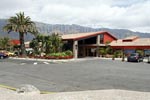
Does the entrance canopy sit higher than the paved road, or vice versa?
the entrance canopy

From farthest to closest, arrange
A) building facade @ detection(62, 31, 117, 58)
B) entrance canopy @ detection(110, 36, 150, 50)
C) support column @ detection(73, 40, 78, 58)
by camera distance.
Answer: building facade @ detection(62, 31, 117, 58), support column @ detection(73, 40, 78, 58), entrance canopy @ detection(110, 36, 150, 50)

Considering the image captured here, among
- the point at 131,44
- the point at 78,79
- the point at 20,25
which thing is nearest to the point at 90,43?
the point at 131,44

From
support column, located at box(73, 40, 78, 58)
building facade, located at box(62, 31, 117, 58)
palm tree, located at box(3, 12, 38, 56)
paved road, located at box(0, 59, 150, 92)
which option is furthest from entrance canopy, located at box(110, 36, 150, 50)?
paved road, located at box(0, 59, 150, 92)

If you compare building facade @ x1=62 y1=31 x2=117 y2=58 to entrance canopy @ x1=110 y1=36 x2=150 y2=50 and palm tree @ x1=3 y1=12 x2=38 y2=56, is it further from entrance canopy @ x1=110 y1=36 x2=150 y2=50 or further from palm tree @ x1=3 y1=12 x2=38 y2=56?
palm tree @ x1=3 y1=12 x2=38 y2=56

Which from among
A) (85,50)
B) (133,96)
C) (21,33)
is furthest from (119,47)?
(133,96)

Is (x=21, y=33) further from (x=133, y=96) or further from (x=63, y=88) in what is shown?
(x=133, y=96)

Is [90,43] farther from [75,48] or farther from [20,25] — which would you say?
[20,25]

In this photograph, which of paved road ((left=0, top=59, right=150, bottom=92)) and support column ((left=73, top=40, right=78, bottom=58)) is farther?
support column ((left=73, top=40, right=78, bottom=58))

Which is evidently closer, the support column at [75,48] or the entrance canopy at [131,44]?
the entrance canopy at [131,44]

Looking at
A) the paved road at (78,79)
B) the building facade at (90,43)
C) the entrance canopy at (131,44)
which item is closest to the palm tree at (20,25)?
the building facade at (90,43)

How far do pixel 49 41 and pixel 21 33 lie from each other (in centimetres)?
650

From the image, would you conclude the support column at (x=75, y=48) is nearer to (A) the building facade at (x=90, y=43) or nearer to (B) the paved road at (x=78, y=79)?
(A) the building facade at (x=90, y=43)

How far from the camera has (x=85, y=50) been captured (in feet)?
190

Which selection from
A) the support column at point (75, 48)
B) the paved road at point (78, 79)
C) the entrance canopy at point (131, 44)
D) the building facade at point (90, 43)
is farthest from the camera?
the building facade at point (90, 43)
